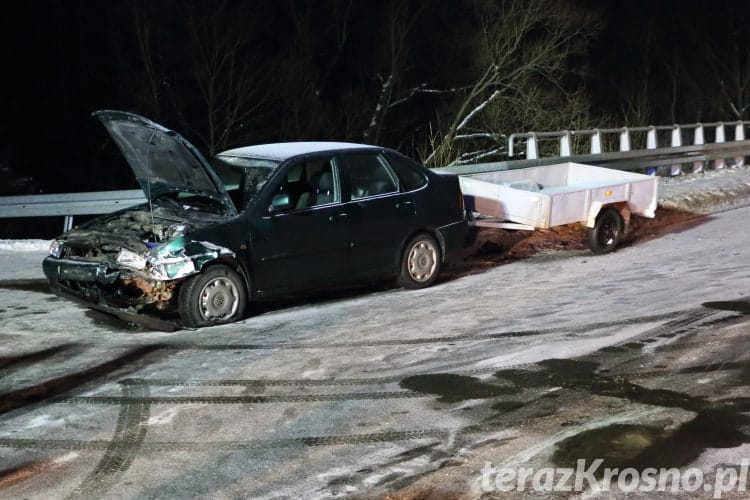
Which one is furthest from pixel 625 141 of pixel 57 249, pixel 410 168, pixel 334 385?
pixel 334 385

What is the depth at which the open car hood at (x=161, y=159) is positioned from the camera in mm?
8312

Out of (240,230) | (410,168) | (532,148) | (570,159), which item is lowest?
(240,230)

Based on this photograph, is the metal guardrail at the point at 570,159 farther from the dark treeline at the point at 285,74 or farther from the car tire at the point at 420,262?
the dark treeline at the point at 285,74

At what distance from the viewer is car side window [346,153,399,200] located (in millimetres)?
9469

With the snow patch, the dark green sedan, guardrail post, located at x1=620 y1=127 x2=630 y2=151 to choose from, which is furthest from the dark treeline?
the dark green sedan

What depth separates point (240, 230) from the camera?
8453 mm

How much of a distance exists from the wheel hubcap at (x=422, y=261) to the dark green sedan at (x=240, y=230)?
11mm

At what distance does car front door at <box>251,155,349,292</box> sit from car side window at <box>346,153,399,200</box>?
22 cm

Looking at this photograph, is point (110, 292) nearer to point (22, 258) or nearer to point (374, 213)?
point (374, 213)

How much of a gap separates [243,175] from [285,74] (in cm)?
2901

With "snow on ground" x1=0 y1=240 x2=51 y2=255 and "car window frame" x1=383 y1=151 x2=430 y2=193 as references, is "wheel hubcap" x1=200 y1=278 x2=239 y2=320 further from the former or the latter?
"snow on ground" x1=0 y1=240 x2=51 y2=255

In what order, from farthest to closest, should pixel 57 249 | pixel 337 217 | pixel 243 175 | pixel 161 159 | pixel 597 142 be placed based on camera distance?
pixel 597 142 → pixel 337 217 → pixel 243 175 → pixel 57 249 → pixel 161 159

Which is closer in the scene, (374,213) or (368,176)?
(374,213)

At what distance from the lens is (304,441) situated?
18.5 feet
